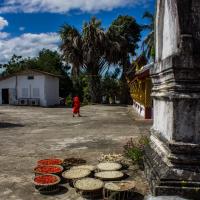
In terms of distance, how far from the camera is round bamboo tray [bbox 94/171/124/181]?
6181 millimetres

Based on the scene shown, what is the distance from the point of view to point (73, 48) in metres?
A: 35.5

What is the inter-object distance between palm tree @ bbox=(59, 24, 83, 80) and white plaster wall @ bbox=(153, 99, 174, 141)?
98.7ft

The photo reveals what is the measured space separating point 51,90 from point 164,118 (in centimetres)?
3126

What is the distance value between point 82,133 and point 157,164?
8314 millimetres

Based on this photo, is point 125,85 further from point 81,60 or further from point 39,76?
point 39,76

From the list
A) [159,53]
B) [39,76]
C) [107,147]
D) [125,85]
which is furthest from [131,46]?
[159,53]

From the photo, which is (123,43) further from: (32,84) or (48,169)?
(48,169)

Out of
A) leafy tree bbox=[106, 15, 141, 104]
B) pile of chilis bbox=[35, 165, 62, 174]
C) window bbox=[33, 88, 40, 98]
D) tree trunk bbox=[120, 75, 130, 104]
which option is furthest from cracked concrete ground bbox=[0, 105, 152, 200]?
tree trunk bbox=[120, 75, 130, 104]

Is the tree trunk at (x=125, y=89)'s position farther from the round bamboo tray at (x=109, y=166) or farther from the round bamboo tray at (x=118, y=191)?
the round bamboo tray at (x=118, y=191)

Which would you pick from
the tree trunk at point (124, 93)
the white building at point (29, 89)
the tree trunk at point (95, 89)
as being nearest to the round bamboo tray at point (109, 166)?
the white building at point (29, 89)

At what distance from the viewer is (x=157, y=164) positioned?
15.9 ft

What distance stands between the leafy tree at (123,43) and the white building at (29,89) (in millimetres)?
6279

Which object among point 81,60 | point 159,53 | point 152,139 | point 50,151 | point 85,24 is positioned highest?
point 85,24

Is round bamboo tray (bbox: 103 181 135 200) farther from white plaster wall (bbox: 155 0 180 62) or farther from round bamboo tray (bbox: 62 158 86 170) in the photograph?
white plaster wall (bbox: 155 0 180 62)
